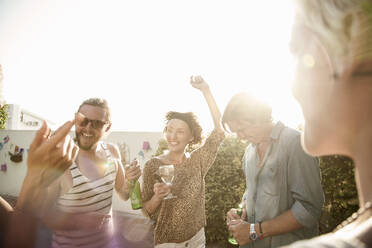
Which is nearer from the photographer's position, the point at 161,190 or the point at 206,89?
the point at 161,190

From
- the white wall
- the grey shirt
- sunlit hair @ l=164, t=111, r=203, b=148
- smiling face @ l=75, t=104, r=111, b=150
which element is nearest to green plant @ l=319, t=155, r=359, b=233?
sunlit hair @ l=164, t=111, r=203, b=148

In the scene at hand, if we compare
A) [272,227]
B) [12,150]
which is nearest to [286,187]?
[272,227]

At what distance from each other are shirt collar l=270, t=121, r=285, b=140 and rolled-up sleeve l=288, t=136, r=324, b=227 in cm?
32

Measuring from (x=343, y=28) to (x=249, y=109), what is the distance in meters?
2.08

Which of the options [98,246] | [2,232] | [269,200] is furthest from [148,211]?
[2,232]

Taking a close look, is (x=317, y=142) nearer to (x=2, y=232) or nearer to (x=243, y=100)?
(x=2, y=232)

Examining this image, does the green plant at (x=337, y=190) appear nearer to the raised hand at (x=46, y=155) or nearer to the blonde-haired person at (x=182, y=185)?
the blonde-haired person at (x=182, y=185)

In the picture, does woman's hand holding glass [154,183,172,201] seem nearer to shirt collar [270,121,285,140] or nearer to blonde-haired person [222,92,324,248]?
blonde-haired person [222,92,324,248]

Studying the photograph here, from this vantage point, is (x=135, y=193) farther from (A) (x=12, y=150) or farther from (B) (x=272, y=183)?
(A) (x=12, y=150)

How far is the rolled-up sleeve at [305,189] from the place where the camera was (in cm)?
237

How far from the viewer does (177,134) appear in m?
3.95

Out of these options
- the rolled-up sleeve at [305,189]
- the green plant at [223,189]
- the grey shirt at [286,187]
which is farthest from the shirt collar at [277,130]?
the green plant at [223,189]

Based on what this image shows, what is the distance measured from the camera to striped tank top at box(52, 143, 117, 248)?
3.13 metres

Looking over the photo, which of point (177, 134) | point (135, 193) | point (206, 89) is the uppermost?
point (206, 89)
